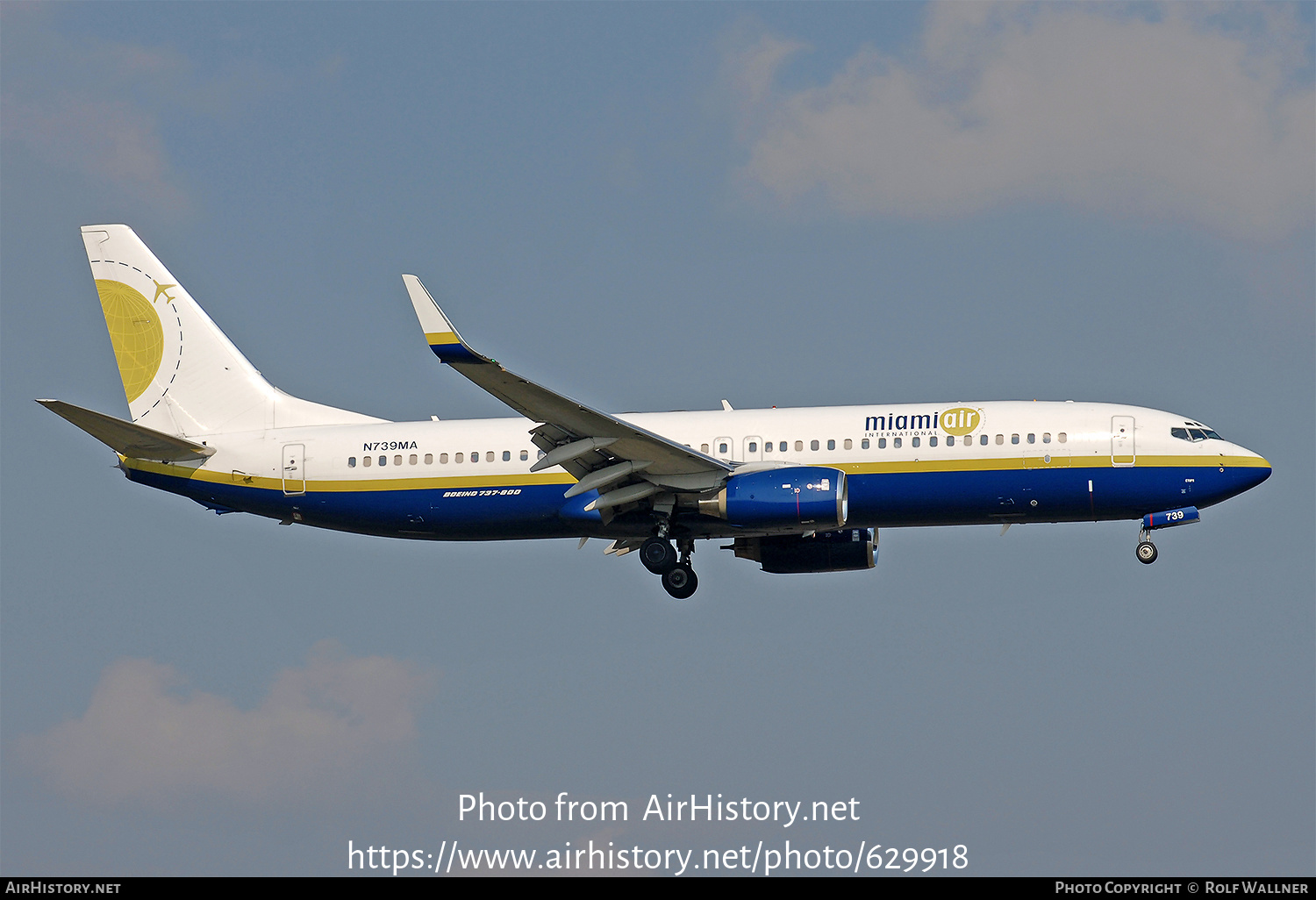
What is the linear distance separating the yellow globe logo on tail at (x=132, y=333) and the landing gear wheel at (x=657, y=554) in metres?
15.7

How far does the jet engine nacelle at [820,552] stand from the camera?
1720 inches

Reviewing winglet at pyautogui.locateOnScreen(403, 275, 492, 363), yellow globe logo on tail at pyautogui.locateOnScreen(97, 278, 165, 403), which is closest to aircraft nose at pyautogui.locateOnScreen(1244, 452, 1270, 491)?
winglet at pyautogui.locateOnScreen(403, 275, 492, 363)

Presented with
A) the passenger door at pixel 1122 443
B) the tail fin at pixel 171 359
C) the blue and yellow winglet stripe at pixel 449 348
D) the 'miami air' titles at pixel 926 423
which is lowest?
the passenger door at pixel 1122 443

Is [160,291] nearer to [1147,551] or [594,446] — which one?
[594,446]

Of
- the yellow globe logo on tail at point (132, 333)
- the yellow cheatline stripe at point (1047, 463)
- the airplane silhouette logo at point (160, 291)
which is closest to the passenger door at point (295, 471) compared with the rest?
A: the yellow globe logo on tail at point (132, 333)

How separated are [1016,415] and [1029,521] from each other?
266 cm

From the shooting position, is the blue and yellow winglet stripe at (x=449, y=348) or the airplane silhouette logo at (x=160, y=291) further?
the airplane silhouette logo at (x=160, y=291)

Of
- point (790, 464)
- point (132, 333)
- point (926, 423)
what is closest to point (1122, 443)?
point (926, 423)

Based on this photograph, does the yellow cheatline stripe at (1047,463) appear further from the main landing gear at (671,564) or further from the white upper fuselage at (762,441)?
the main landing gear at (671,564)

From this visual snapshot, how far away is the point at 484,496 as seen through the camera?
41.4 metres
